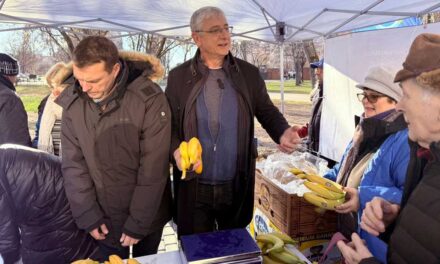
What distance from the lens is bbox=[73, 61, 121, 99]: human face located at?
188cm

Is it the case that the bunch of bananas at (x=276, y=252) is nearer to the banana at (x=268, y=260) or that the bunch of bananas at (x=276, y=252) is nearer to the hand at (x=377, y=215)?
the banana at (x=268, y=260)

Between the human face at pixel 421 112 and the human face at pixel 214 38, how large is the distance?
4.53 ft

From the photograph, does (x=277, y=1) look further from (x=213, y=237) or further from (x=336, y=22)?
(x=213, y=237)

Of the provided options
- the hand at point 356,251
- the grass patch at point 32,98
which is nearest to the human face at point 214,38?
the hand at point 356,251

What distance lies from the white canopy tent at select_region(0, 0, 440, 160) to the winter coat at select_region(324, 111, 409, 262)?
79.9 inches

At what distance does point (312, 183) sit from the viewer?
2090mm

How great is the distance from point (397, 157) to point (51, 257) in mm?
2056

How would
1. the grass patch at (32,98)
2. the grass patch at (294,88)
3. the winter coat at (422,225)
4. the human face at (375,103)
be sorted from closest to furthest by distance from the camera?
1. the winter coat at (422,225)
2. the human face at (375,103)
3. the grass patch at (32,98)
4. the grass patch at (294,88)

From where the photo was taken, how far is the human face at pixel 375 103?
221 centimetres

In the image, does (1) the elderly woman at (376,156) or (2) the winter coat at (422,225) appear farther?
(1) the elderly woman at (376,156)

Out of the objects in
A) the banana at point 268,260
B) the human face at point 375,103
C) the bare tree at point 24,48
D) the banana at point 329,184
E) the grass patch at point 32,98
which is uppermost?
the bare tree at point 24,48

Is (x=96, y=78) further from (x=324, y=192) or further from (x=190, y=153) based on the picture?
(x=324, y=192)

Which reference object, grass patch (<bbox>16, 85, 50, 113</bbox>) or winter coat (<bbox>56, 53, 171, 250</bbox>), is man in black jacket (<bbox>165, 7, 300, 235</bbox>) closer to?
winter coat (<bbox>56, 53, 171, 250</bbox>)

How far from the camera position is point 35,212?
1.86 m
